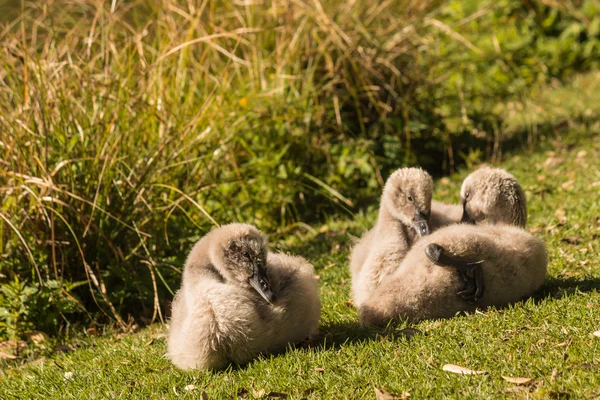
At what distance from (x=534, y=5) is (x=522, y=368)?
38.3 ft

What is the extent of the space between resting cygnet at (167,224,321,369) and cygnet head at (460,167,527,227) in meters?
1.28

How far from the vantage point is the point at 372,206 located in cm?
871

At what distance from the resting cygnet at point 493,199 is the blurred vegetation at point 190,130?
2284 mm

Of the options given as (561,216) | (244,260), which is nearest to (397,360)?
(244,260)

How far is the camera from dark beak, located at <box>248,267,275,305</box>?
4402 mm

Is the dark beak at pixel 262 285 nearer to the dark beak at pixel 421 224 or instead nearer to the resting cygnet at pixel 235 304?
the resting cygnet at pixel 235 304

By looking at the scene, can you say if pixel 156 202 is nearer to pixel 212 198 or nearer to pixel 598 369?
pixel 212 198

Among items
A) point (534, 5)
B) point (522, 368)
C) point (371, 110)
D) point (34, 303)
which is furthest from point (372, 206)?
point (534, 5)

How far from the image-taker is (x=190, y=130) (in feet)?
24.5

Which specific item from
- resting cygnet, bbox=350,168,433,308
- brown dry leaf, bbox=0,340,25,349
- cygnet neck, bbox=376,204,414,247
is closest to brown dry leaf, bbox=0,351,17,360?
brown dry leaf, bbox=0,340,25,349

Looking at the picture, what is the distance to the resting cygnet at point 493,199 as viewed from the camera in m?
5.25

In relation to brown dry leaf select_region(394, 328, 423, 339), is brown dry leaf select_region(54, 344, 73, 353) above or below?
below

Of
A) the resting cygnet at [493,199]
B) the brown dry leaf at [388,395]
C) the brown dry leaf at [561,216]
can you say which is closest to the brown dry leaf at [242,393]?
the brown dry leaf at [388,395]

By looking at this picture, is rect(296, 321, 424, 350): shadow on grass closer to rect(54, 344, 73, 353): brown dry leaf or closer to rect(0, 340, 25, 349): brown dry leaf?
rect(54, 344, 73, 353): brown dry leaf
